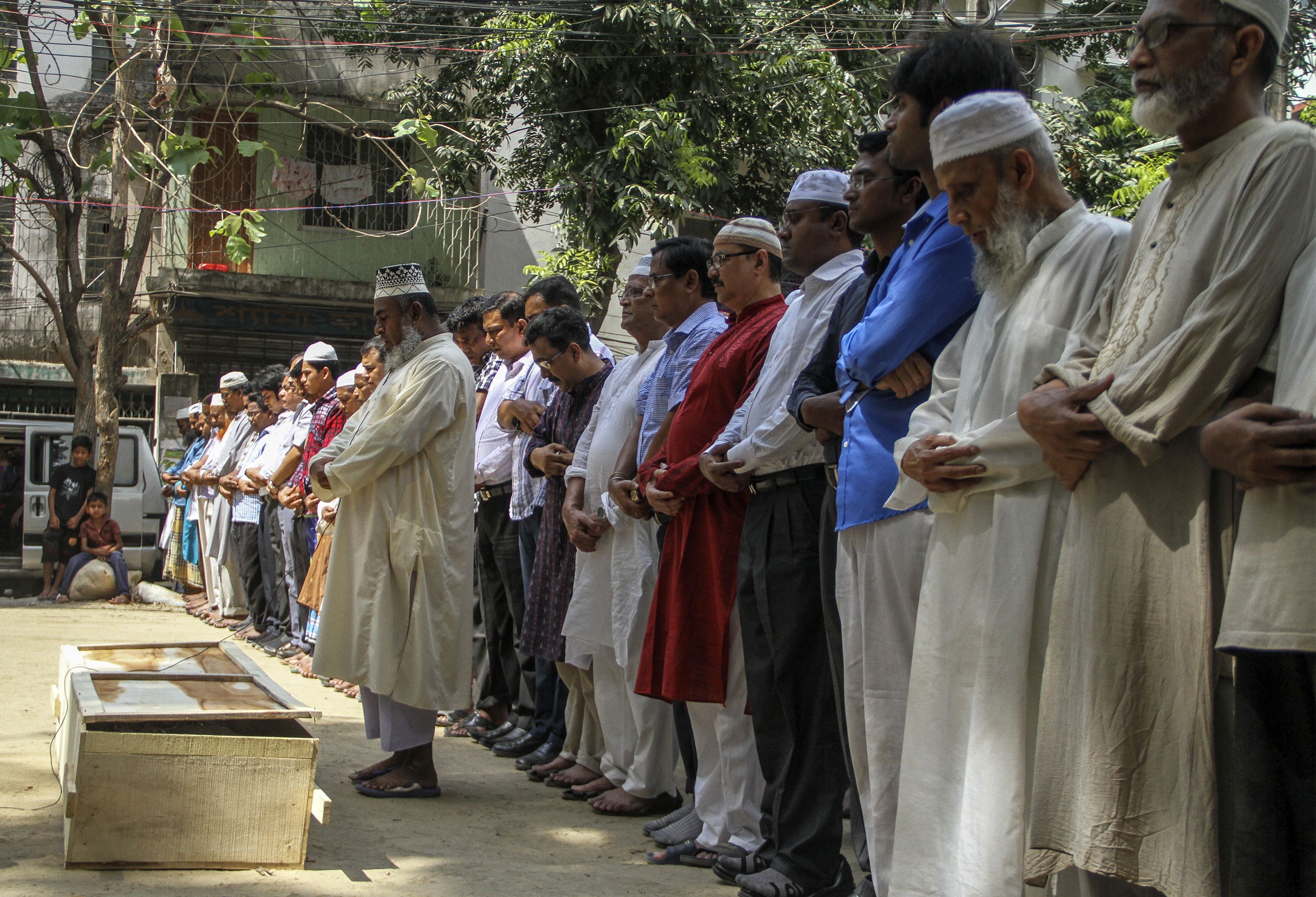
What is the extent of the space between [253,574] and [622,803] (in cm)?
688

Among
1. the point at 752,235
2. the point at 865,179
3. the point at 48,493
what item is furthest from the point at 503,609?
the point at 48,493

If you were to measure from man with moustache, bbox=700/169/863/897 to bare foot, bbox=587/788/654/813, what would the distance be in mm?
1058

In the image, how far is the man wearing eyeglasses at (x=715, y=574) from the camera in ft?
14.2

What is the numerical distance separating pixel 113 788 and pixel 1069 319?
3.19 metres

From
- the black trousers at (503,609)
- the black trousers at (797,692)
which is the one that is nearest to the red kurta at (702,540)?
the black trousers at (797,692)

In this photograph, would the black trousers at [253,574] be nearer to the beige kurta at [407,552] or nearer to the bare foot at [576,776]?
the beige kurta at [407,552]

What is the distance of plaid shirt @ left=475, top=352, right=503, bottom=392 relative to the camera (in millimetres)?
7379

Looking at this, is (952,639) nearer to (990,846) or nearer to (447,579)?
(990,846)

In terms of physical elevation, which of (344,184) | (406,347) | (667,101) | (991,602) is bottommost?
(991,602)

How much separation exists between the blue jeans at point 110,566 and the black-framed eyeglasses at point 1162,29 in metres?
13.9

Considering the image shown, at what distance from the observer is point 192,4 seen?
13.9m

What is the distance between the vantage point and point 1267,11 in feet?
7.41

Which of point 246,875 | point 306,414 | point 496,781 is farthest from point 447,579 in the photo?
point 306,414

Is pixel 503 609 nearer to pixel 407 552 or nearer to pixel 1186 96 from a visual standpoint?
pixel 407 552
